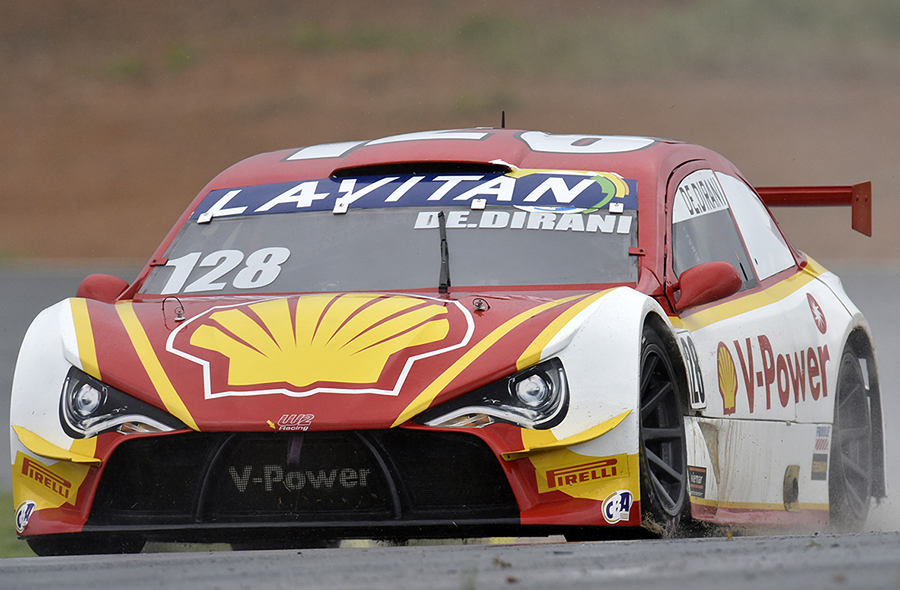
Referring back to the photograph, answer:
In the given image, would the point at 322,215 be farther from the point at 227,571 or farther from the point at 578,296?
the point at 227,571

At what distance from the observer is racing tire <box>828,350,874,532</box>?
5.79m

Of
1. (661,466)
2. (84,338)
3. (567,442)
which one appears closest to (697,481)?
(661,466)

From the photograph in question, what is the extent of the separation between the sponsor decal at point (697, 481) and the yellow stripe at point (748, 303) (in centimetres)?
47

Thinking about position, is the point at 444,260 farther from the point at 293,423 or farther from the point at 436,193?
the point at 293,423

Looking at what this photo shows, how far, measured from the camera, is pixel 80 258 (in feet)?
93.9

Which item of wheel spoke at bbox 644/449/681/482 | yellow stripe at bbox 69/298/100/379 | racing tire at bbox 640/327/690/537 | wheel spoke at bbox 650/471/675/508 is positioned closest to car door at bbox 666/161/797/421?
racing tire at bbox 640/327/690/537

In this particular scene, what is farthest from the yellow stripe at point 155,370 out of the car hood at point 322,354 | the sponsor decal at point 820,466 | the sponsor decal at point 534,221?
the sponsor decal at point 820,466

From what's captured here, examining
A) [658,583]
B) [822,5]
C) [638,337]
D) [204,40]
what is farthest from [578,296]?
[822,5]

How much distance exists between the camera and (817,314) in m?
5.79

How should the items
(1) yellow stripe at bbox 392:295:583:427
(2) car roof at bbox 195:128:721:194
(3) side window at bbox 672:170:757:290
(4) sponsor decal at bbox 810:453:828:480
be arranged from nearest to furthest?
(1) yellow stripe at bbox 392:295:583:427
(3) side window at bbox 672:170:757:290
(2) car roof at bbox 195:128:721:194
(4) sponsor decal at bbox 810:453:828:480

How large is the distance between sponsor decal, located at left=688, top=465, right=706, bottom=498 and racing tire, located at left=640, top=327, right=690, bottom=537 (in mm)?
78

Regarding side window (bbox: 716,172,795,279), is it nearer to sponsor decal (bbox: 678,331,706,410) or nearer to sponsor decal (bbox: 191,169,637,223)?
sponsor decal (bbox: 191,169,637,223)

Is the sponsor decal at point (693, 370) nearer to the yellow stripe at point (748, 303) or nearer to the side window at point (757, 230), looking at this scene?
the yellow stripe at point (748, 303)

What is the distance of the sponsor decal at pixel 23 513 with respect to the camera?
3977 millimetres
